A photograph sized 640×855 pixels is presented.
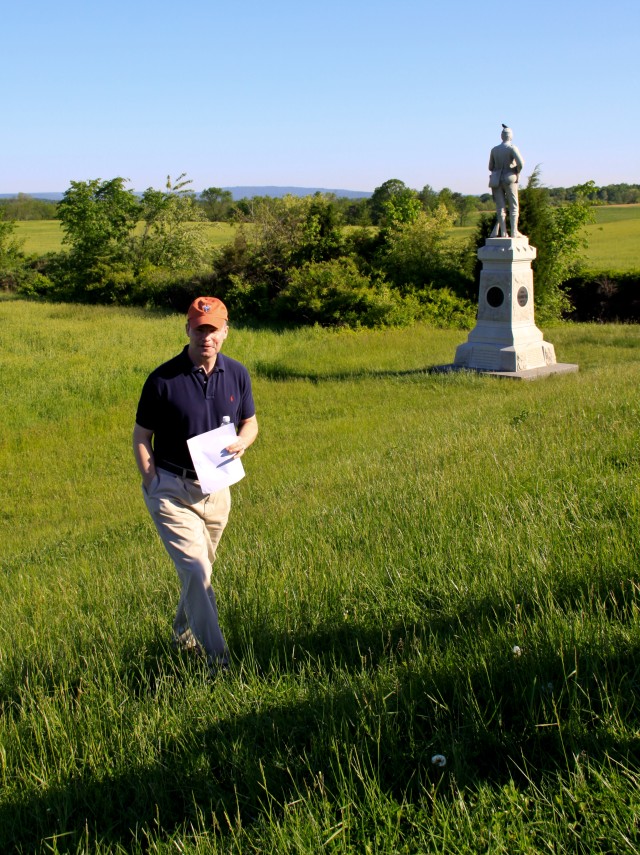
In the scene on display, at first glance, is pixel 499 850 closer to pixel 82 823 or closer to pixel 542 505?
pixel 82 823

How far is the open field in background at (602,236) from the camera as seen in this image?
157 ft

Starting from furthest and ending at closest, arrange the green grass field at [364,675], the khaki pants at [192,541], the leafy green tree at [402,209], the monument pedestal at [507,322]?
the leafy green tree at [402,209] < the monument pedestal at [507,322] < the khaki pants at [192,541] < the green grass field at [364,675]

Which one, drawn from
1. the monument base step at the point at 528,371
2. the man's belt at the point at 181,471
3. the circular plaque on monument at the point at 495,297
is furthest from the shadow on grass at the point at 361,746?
the circular plaque on monument at the point at 495,297

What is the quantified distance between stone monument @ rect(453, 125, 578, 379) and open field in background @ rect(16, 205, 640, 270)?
16.0 m

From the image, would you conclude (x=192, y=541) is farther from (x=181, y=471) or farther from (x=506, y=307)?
(x=506, y=307)

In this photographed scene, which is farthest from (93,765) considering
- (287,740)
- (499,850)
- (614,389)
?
(614,389)

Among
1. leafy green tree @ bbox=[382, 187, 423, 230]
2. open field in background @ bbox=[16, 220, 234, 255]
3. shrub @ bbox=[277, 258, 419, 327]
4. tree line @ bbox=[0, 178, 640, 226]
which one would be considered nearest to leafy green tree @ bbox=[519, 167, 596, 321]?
shrub @ bbox=[277, 258, 419, 327]

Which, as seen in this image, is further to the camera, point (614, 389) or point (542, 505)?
point (614, 389)

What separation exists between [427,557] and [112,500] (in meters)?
7.27

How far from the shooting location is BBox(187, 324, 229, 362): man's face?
4465 millimetres

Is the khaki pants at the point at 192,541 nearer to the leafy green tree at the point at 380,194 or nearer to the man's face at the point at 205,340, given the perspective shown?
the man's face at the point at 205,340

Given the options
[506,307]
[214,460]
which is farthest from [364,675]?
[506,307]

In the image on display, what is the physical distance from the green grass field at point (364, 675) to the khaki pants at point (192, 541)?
19 centimetres

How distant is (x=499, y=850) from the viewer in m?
2.43
